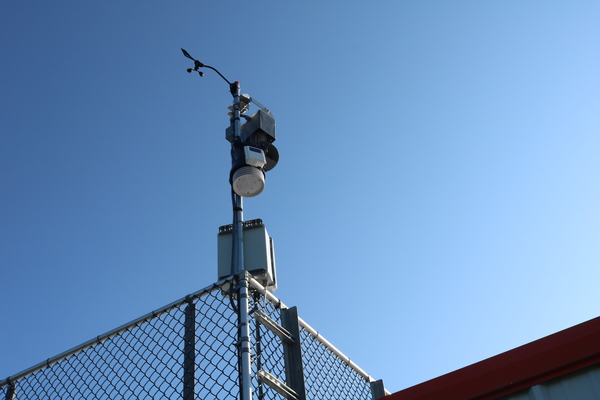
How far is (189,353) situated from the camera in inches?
151

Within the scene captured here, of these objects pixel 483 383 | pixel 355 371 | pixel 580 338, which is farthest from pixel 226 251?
pixel 580 338

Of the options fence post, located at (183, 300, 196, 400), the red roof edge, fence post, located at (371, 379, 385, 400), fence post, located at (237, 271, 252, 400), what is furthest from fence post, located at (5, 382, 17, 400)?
the red roof edge

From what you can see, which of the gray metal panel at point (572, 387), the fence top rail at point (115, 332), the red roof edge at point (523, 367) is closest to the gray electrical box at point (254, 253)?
the fence top rail at point (115, 332)

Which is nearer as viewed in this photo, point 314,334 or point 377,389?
point 314,334

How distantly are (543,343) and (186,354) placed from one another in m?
2.04

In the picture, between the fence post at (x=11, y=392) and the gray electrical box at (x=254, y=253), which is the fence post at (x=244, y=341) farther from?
the fence post at (x=11, y=392)

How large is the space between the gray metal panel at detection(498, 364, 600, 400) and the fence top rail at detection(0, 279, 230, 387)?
6.20 feet

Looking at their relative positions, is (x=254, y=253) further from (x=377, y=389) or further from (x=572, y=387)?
(x=572, y=387)

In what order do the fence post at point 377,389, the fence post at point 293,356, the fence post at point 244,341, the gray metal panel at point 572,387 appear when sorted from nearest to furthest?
1. the gray metal panel at point 572,387
2. the fence post at point 244,341
3. the fence post at point 293,356
4. the fence post at point 377,389

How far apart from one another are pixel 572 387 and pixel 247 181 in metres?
2.68

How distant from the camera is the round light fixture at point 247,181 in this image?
4684 mm

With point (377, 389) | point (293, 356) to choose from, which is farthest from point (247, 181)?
point (377, 389)

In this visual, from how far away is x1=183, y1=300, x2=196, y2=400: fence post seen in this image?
12.1 feet

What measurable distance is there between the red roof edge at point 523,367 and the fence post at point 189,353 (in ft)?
4.49
